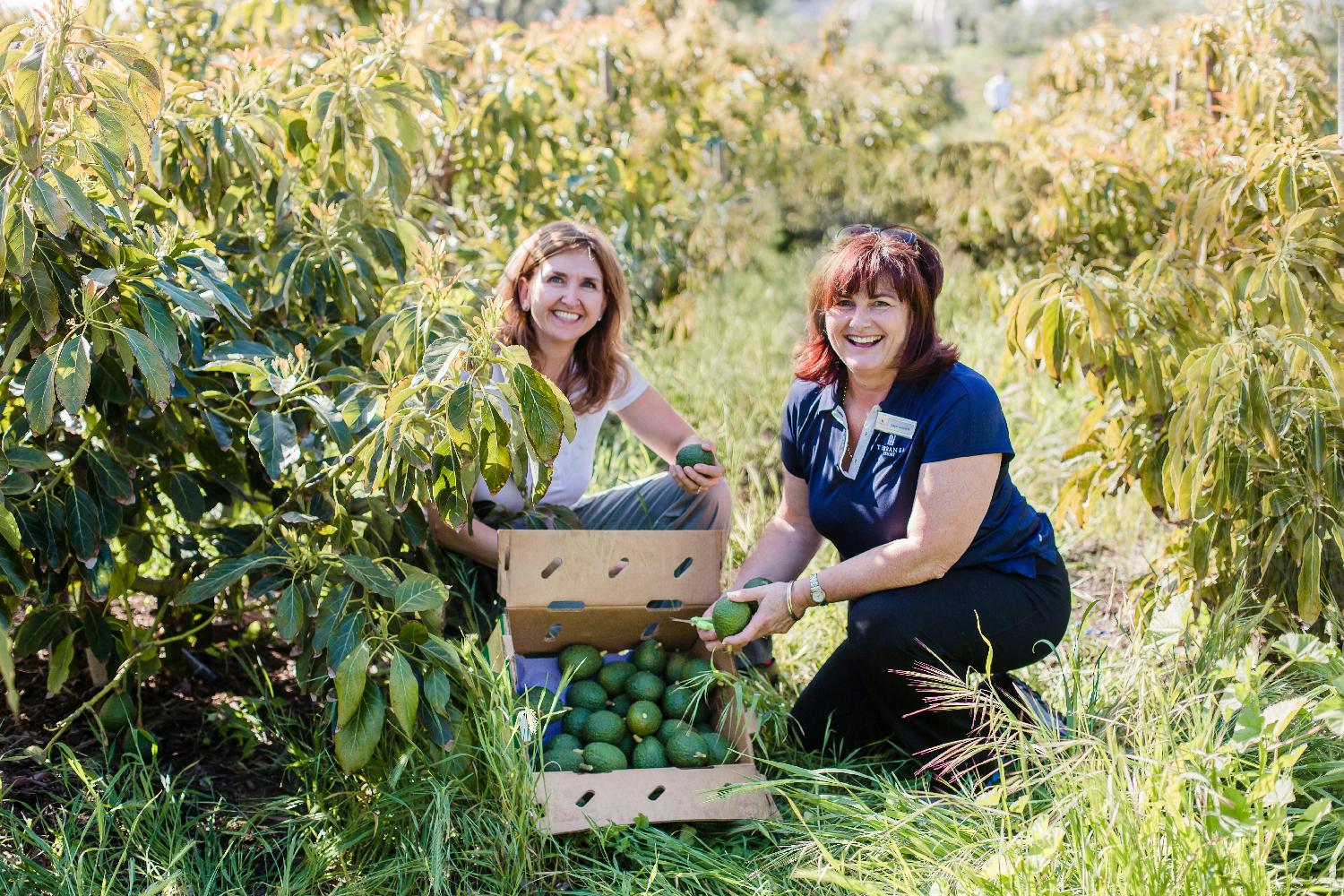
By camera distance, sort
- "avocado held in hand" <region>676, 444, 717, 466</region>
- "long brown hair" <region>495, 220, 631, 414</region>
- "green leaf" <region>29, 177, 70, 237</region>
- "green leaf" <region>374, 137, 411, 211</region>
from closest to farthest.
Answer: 1. "green leaf" <region>29, 177, 70, 237</region>
2. "green leaf" <region>374, 137, 411, 211</region>
3. "avocado held in hand" <region>676, 444, 717, 466</region>
4. "long brown hair" <region>495, 220, 631, 414</region>

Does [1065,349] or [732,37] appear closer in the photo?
[1065,349]

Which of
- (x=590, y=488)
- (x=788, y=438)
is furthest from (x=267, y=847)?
(x=590, y=488)

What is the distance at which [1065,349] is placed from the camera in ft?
8.61

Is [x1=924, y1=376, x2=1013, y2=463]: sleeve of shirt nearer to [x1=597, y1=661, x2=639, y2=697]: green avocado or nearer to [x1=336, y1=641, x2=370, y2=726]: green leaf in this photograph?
[x1=597, y1=661, x2=639, y2=697]: green avocado

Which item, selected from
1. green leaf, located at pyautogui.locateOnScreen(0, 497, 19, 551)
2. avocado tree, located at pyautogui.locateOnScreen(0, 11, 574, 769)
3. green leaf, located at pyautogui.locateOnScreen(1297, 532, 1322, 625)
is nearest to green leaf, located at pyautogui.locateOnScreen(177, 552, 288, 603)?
avocado tree, located at pyautogui.locateOnScreen(0, 11, 574, 769)

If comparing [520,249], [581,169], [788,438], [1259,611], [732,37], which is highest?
[732,37]

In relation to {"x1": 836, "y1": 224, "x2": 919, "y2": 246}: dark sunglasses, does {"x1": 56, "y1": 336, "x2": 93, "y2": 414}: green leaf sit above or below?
below

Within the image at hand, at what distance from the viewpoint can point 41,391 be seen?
6.27 feet

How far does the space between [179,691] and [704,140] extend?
326cm

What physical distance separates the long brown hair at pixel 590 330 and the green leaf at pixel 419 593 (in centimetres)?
82

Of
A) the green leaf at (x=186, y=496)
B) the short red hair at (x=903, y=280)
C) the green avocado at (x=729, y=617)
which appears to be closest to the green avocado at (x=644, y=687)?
the green avocado at (x=729, y=617)

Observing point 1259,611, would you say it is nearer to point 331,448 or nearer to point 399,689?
point 399,689

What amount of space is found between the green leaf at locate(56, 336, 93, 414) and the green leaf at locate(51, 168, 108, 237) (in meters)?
0.21

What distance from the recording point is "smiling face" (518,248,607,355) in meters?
2.78
